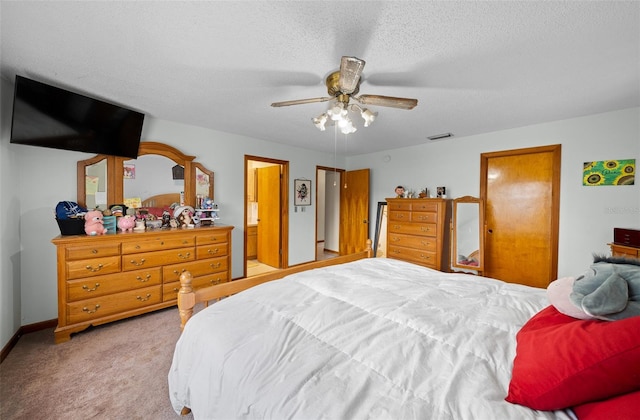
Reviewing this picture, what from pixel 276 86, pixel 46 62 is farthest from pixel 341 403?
pixel 46 62

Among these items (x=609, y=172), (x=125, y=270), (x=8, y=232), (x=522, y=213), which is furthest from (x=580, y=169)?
(x=8, y=232)

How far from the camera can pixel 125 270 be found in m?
2.44

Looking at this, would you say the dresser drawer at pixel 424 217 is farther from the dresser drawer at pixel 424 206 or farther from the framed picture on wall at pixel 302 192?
the framed picture on wall at pixel 302 192

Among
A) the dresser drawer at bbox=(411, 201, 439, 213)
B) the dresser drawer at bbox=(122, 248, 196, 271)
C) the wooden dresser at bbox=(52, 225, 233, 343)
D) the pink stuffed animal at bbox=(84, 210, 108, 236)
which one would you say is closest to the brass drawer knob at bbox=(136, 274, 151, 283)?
the wooden dresser at bbox=(52, 225, 233, 343)

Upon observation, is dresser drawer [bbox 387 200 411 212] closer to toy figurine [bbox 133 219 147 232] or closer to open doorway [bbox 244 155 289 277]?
open doorway [bbox 244 155 289 277]

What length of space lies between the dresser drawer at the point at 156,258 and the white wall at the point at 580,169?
12.8 ft

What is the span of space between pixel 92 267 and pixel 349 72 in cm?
279

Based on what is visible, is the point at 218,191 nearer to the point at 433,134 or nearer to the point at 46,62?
the point at 46,62

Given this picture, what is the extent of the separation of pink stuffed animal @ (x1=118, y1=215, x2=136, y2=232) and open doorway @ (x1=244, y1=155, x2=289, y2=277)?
1.69m

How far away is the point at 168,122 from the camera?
309cm

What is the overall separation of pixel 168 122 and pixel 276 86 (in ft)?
6.00

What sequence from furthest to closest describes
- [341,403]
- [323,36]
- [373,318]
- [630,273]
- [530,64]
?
[530,64]
[323,36]
[373,318]
[630,273]
[341,403]

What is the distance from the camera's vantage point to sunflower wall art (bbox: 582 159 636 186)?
2.62 m

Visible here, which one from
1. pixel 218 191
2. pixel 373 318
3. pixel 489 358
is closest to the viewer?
pixel 489 358
